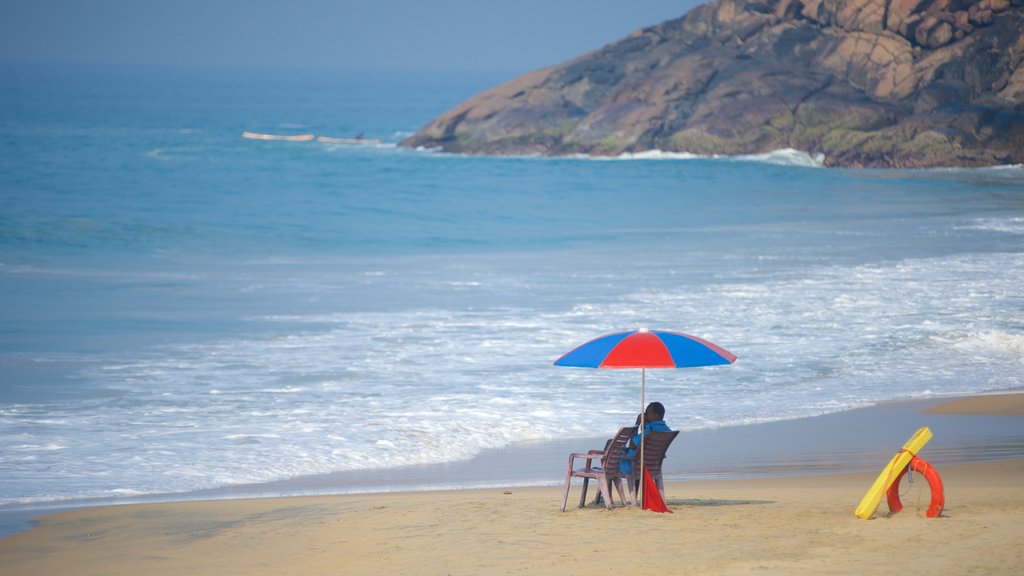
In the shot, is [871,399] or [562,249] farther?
[562,249]

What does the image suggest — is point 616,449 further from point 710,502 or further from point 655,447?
point 710,502

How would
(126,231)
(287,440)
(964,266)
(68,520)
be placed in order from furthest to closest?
(126,231) < (964,266) < (287,440) < (68,520)

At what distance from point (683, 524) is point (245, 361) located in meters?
8.48

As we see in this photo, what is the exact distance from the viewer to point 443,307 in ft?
62.9

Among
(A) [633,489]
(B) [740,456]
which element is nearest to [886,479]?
(A) [633,489]

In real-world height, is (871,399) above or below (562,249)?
below

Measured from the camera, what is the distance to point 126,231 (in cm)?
3114

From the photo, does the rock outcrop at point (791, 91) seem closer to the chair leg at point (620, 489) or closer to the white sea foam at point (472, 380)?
the white sea foam at point (472, 380)

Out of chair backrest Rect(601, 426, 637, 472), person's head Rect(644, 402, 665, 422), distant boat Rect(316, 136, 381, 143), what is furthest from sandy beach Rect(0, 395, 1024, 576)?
distant boat Rect(316, 136, 381, 143)

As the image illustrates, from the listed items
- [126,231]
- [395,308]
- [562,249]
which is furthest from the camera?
[126,231]

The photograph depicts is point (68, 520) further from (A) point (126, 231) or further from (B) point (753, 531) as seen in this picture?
(A) point (126, 231)

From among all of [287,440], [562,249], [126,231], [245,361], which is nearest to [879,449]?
[287,440]

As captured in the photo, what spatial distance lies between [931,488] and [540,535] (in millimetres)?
2435

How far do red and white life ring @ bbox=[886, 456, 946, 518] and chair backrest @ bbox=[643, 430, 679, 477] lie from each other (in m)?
1.44
